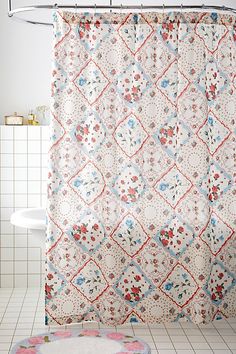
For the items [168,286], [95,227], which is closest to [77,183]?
[95,227]

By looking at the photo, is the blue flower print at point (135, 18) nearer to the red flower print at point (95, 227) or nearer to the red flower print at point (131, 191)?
the red flower print at point (131, 191)

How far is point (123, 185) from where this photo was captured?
446 cm

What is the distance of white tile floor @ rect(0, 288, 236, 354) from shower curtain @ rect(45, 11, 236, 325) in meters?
0.10

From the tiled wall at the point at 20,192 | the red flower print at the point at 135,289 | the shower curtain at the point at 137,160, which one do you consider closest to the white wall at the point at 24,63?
the tiled wall at the point at 20,192

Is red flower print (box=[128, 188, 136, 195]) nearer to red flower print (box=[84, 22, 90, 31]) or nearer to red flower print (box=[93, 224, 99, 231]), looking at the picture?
red flower print (box=[93, 224, 99, 231])

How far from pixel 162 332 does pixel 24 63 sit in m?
2.60

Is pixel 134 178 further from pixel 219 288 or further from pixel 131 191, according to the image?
pixel 219 288

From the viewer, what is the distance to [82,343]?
4160 millimetres

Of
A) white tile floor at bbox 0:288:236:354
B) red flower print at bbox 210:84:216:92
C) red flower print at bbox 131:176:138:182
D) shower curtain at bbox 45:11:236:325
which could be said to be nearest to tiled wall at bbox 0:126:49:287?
white tile floor at bbox 0:288:236:354

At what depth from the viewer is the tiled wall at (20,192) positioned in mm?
5660

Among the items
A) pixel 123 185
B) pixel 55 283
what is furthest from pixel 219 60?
pixel 55 283

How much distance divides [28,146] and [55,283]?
1572 mm

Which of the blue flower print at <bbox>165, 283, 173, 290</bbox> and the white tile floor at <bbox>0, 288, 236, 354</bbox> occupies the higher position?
the blue flower print at <bbox>165, 283, 173, 290</bbox>

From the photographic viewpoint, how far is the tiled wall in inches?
223
